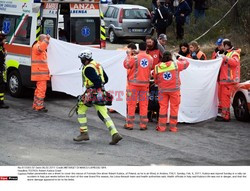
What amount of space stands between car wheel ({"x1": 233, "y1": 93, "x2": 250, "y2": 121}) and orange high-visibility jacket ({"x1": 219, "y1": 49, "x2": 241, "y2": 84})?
0.38 meters

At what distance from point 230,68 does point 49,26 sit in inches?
175

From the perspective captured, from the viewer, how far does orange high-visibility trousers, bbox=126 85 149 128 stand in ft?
41.0

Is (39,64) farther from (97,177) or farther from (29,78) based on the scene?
(97,177)

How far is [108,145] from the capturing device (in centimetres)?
1130

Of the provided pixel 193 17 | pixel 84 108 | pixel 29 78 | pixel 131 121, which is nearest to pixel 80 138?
pixel 84 108

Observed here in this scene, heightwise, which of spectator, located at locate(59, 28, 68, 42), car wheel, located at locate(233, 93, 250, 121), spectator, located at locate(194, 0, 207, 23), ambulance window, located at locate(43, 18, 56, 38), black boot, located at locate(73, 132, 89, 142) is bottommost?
black boot, located at locate(73, 132, 89, 142)

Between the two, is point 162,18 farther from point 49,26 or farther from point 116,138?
point 116,138

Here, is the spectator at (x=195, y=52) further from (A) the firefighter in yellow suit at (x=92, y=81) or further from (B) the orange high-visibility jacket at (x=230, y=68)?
(A) the firefighter in yellow suit at (x=92, y=81)

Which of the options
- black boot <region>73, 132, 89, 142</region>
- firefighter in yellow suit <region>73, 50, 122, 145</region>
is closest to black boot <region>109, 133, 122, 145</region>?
firefighter in yellow suit <region>73, 50, 122, 145</region>

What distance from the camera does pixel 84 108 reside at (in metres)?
11.3

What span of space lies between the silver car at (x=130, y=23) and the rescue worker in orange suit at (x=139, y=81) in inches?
527

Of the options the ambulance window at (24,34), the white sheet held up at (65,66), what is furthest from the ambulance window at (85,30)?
the ambulance window at (24,34)

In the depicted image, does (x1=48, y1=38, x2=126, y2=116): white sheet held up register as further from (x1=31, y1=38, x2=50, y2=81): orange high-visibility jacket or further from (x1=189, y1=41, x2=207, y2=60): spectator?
(x1=189, y1=41, x2=207, y2=60): spectator

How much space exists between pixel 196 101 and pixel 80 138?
3.12m
